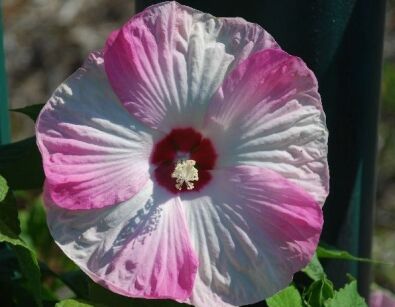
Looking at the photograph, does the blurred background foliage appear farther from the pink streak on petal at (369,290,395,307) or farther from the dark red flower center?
the dark red flower center

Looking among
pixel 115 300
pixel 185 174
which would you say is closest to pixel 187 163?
pixel 185 174

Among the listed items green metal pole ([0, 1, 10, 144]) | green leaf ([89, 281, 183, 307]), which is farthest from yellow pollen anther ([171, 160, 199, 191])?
green metal pole ([0, 1, 10, 144])

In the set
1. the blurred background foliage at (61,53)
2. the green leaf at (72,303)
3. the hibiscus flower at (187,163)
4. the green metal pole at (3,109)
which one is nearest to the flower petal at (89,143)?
the hibiscus flower at (187,163)

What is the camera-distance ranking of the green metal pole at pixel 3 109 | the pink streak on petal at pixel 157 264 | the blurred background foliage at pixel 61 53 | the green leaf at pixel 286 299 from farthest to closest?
the blurred background foliage at pixel 61 53 → the green metal pole at pixel 3 109 → the green leaf at pixel 286 299 → the pink streak on petal at pixel 157 264

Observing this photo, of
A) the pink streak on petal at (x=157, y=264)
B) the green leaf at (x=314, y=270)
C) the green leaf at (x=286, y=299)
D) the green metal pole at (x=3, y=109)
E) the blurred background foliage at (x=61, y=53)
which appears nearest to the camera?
the pink streak on petal at (x=157, y=264)

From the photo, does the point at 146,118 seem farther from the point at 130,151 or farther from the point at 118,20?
the point at 118,20

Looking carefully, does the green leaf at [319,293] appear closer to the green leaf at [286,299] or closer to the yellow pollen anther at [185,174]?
the green leaf at [286,299]

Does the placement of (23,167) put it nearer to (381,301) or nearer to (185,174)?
(185,174)
